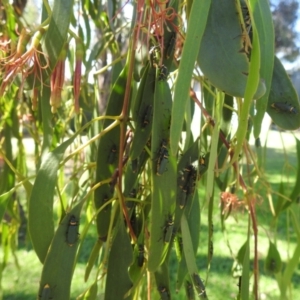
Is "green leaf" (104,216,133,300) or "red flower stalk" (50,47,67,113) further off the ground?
"red flower stalk" (50,47,67,113)

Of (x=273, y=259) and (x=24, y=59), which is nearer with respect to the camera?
(x=24, y=59)

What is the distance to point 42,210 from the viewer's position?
1.74ft

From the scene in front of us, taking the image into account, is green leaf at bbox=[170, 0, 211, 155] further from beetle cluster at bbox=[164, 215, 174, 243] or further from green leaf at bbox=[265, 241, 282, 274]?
green leaf at bbox=[265, 241, 282, 274]

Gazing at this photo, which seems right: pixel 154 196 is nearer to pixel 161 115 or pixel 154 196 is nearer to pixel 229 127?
pixel 161 115

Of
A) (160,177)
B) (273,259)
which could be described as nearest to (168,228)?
(160,177)

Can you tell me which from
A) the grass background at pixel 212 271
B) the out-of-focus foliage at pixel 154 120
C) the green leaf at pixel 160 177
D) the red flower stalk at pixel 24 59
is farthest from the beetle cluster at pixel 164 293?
the grass background at pixel 212 271

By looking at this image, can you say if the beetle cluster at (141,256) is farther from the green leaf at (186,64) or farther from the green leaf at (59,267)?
the green leaf at (186,64)

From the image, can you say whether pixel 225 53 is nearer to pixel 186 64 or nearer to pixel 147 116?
pixel 186 64

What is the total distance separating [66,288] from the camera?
20.4 inches

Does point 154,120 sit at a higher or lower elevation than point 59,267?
higher

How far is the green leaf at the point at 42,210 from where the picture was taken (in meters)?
0.53

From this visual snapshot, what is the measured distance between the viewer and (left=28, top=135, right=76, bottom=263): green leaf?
1.74 ft

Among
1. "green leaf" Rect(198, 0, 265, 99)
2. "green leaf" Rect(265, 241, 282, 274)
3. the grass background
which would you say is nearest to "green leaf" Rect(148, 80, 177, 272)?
"green leaf" Rect(198, 0, 265, 99)

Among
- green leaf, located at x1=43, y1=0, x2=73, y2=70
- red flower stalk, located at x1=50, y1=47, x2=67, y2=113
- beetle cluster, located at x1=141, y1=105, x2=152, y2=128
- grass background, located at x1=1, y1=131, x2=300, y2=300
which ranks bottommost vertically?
grass background, located at x1=1, y1=131, x2=300, y2=300
